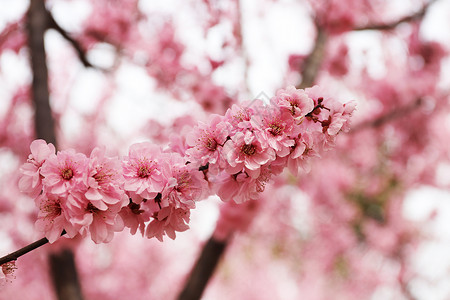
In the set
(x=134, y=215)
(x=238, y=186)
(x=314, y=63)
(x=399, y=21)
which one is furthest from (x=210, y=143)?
(x=399, y=21)

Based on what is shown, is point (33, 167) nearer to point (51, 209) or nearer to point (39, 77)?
point (51, 209)

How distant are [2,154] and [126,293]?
8.50 feet

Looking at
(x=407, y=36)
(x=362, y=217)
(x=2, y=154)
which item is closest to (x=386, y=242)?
(x=362, y=217)

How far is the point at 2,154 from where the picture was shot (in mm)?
3549

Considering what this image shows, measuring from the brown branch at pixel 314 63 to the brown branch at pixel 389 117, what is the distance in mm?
469

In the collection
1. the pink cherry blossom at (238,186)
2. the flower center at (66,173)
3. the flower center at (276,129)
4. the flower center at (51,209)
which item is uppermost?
the flower center at (276,129)

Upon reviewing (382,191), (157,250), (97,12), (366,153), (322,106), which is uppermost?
(322,106)

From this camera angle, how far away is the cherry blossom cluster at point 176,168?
76cm

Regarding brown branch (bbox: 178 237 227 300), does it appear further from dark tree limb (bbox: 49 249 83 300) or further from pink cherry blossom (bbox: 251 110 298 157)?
pink cherry blossom (bbox: 251 110 298 157)

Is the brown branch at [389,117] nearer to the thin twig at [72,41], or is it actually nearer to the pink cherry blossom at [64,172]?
the thin twig at [72,41]

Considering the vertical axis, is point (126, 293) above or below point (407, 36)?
below

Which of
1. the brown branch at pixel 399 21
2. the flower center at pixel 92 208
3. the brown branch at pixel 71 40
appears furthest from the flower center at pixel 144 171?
the brown branch at pixel 399 21

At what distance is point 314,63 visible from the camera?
267 cm

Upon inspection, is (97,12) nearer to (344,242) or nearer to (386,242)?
(344,242)
